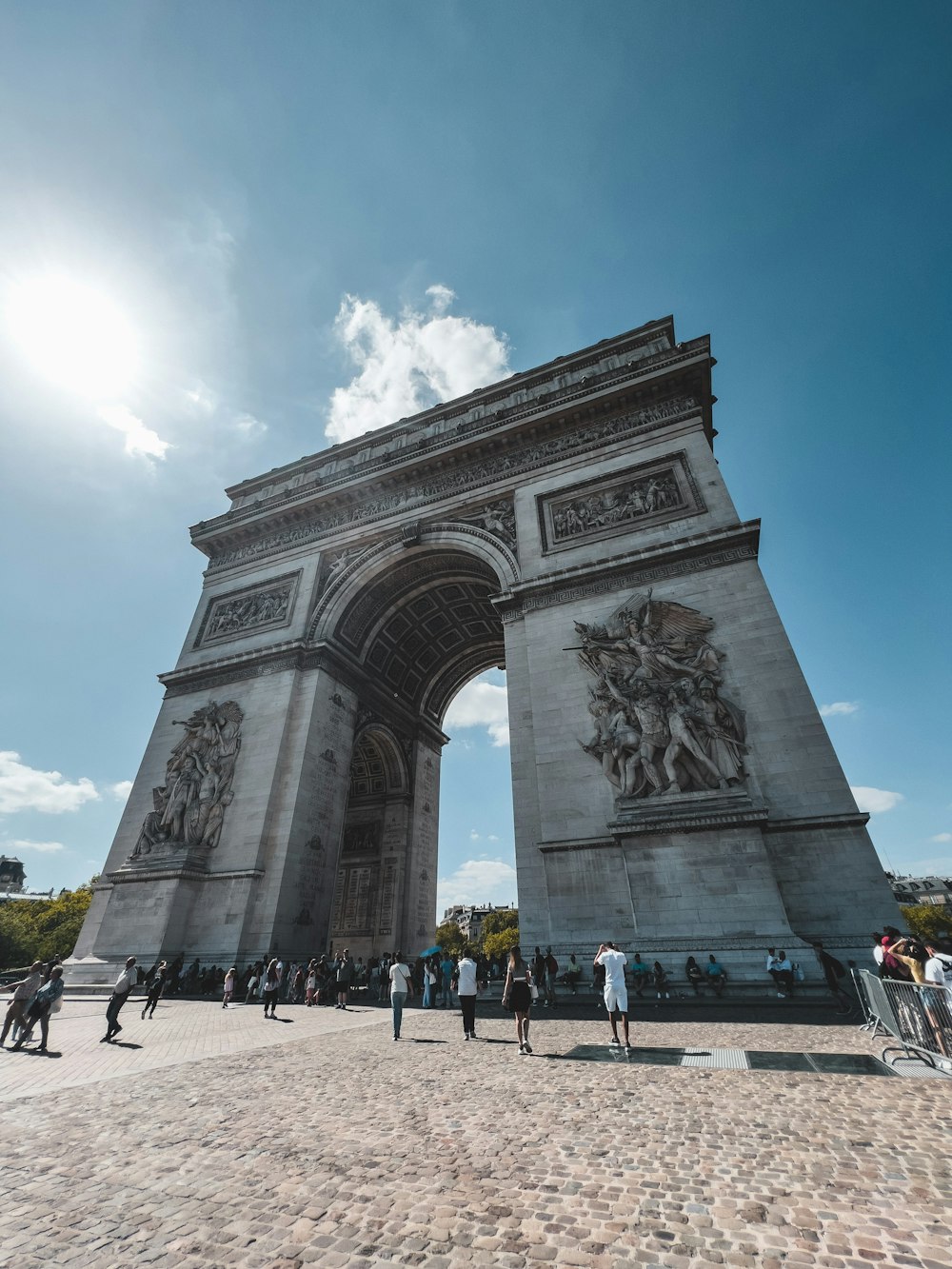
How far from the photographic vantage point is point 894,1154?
3.40m

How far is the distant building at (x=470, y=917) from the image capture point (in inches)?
4257

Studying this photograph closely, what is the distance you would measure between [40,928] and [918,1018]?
65.1m

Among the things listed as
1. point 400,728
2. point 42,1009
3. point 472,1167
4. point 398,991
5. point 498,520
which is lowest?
point 472,1167

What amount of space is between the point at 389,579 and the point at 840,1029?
18910mm

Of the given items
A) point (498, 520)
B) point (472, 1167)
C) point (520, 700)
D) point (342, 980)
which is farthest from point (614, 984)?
point (498, 520)

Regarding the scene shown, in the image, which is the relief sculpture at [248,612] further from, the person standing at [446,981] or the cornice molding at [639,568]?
the person standing at [446,981]

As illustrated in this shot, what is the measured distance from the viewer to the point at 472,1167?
11.3 ft

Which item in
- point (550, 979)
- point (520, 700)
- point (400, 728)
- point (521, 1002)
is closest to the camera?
point (521, 1002)

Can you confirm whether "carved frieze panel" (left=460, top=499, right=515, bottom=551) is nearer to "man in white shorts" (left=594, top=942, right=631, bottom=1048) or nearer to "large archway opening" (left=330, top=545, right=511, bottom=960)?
"large archway opening" (left=330, top=545, right=511, bottom=960)

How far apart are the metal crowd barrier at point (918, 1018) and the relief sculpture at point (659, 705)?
19.9 ft

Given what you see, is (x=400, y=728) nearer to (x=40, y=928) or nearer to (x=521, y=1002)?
(x=521, y=1002)

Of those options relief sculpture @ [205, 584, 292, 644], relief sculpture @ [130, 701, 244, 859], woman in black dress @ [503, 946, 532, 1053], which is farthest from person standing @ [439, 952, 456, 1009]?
relief sculpture @ [205, 584, 292, 644]

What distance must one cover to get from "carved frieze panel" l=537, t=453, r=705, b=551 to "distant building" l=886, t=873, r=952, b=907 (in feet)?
312

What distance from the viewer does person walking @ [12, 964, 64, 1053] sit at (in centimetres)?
795
